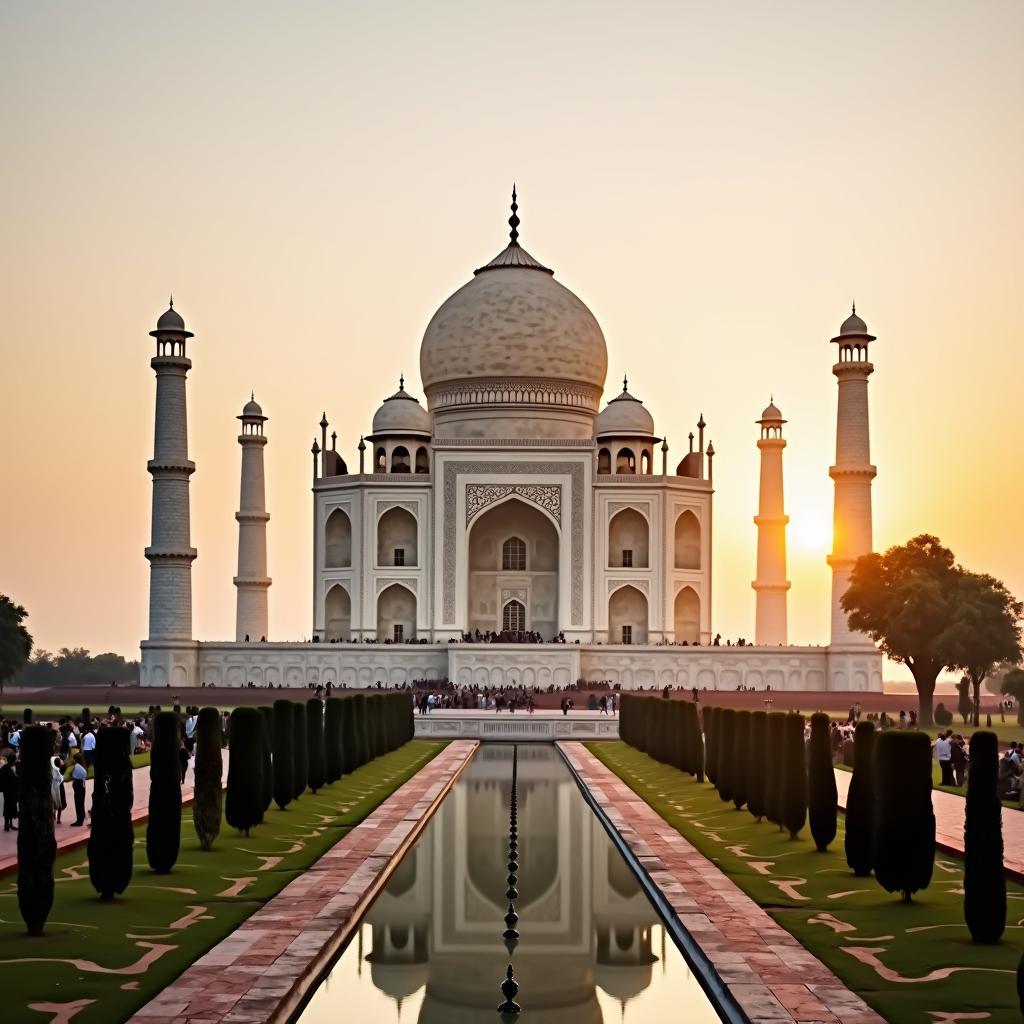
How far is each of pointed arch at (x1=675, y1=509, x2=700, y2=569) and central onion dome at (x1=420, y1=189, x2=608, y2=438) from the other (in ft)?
12.6

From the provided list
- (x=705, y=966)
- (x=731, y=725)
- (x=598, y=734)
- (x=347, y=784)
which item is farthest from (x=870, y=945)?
(x=598, y=734)

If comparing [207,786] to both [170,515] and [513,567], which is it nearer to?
[170,515]

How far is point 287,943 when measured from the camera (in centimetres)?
883

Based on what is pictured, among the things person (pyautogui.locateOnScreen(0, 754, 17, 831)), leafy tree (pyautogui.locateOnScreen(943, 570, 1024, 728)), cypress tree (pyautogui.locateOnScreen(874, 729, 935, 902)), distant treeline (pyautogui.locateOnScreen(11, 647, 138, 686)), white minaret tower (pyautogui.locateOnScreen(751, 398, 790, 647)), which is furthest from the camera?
distant treeline (pyautogui.locateOnScreen(11, 647, 138, 686))

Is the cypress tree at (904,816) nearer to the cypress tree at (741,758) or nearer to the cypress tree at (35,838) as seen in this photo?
the cypress tree at (741,758)

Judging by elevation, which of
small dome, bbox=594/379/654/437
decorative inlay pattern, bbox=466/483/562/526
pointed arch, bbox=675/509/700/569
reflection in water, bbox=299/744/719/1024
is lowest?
reflection in water, bbox=299/744/719/1024

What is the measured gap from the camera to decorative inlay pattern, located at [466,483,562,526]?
40.9 meters

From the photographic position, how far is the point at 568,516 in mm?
40719

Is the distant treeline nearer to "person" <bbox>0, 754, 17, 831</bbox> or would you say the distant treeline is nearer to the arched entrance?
the arched entrance

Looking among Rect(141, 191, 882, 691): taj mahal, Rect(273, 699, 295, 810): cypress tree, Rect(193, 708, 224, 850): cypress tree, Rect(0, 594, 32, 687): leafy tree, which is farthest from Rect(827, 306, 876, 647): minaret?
Rect(193, 708, 224, 850): cypress tree

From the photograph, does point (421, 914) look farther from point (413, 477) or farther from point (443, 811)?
point (413, 477)

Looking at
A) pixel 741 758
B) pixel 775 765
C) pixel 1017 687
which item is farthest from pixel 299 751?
pixel 1017 687

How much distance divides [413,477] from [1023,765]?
25931mm

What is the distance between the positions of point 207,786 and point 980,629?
2083 cm
